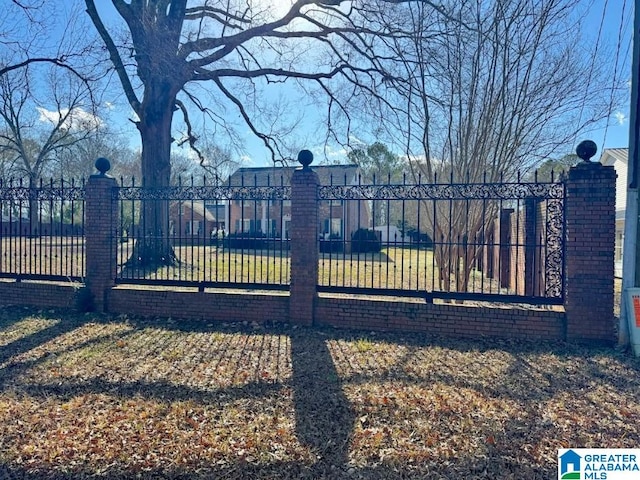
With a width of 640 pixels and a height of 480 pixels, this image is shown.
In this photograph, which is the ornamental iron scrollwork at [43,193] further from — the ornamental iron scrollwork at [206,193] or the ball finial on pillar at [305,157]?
the ball finial on pillar at [305,157]

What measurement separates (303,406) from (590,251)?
4322 millimetres

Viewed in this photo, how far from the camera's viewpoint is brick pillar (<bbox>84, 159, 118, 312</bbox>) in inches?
275

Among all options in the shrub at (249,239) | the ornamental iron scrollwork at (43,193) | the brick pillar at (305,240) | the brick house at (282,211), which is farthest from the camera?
the ornamental iron scrollwork at (43,193)

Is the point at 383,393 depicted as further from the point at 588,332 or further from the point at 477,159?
the point at 477,159

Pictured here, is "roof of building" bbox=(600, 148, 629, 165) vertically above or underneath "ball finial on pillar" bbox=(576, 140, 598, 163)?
above

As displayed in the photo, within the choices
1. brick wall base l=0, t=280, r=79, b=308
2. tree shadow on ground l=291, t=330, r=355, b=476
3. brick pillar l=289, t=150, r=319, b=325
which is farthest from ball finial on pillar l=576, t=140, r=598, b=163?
brick wall base l=0, t=280, r=79, b=308

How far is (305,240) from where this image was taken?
20.4 ft

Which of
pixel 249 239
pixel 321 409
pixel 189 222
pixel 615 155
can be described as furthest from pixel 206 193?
pixel 189 222

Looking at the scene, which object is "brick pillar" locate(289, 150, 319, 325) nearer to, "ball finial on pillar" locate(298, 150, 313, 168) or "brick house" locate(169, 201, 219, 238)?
"ball finial on pillar" locate(298, 150, 313, 168)

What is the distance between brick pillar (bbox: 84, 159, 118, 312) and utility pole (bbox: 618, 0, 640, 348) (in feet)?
26.5

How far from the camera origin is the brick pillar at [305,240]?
6203 millimetres

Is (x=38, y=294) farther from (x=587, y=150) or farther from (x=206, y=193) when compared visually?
(x=587, y=150)

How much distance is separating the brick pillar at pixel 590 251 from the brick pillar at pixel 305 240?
3603 millimetres

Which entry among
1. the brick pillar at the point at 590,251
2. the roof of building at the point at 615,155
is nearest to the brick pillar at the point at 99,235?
the brick pillar at the point at 590,251
